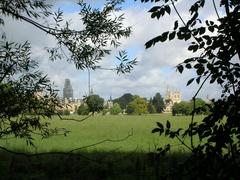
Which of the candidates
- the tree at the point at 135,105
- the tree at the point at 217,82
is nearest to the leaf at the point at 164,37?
the tree at the point at 217,82

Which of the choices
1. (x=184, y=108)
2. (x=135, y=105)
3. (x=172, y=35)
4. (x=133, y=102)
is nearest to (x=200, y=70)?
(x=172, y=35)

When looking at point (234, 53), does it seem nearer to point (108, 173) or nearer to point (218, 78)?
point (218, 78)

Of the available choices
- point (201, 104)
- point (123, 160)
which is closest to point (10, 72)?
point (201, 104)

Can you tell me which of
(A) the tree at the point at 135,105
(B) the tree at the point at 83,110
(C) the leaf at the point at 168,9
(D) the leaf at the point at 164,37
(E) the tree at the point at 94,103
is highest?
(A) the tree at the point at 135,105

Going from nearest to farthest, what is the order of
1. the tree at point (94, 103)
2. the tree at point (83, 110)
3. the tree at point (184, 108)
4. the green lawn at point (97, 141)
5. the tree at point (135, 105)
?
the tree at point (184, 108), the tree at point (83, 110), the tree at point (94, 103), the green lawn at point (97, 141), the tree at point (135, 105)

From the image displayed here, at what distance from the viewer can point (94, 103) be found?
5820 millimetres

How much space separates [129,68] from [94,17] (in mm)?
758

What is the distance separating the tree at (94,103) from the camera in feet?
19.1

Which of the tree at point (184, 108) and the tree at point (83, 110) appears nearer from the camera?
the tree at point (184, 108)

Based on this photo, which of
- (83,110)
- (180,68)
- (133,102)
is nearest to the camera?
(180,68)

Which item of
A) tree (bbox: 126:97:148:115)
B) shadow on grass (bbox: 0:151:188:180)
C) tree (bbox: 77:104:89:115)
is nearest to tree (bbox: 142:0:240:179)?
tree (bbox: 77:104:89:115)

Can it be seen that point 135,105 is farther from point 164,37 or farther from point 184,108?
point 164,37

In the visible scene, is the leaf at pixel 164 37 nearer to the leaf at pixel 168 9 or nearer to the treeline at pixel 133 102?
the leaf at pixel 168 9

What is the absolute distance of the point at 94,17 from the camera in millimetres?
5961
